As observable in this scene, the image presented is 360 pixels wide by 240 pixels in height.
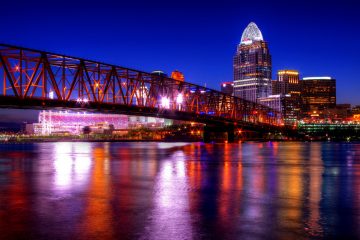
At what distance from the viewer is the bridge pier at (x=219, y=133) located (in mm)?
149625

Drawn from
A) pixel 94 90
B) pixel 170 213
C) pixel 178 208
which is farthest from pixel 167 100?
pixel 170 213

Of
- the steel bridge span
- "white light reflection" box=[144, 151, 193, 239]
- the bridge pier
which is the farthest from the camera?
the bridge pier

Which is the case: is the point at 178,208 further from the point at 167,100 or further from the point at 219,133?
the point at 219,133

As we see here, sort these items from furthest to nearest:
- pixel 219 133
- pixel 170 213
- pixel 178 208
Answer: pixel 219 133
pixel 178 208
pixel 170 213

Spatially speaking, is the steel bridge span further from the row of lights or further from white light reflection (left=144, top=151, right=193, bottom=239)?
white light reflection (left=144, top=151, right=193, bottom=239)

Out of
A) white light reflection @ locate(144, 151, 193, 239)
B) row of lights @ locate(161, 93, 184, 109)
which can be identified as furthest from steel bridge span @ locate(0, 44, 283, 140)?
white light reflection @ locate(144, 151, 193, 239)

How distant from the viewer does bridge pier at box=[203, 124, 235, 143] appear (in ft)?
491

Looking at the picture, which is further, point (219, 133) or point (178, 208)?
point (219, 133)

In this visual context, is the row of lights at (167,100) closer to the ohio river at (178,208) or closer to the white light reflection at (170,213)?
the ohio river at (178,208)

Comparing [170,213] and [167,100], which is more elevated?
[167,100]

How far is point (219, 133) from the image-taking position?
155000mm

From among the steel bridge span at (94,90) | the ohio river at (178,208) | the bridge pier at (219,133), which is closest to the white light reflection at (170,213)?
the ohio river at (178,208)

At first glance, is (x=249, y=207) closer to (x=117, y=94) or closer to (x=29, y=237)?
(x=29, y=237)

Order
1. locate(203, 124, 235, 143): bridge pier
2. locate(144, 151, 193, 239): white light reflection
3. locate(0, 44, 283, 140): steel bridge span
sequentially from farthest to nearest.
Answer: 1. locate(203, 124, 235, 143): bridge pier
2. locate(0, 44, 283, 140): steel bridge span
3. locate(144, 151, 193, 239): white light reflection
